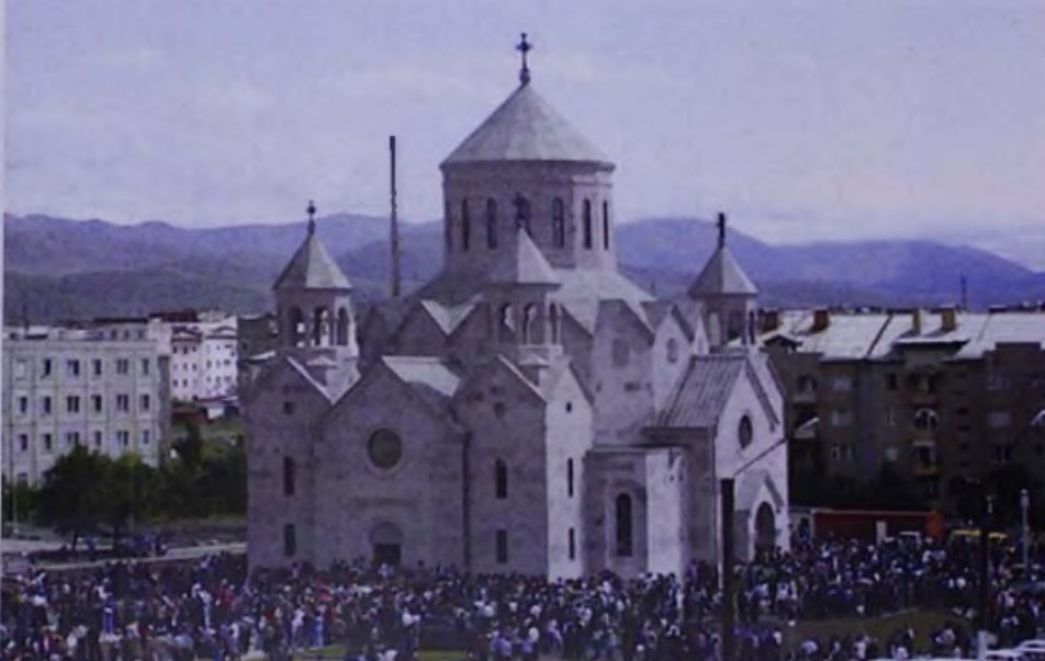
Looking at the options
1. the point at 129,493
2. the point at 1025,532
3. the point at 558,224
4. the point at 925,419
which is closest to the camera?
the point at 129,493

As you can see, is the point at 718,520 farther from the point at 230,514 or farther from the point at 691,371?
the point at 230,514

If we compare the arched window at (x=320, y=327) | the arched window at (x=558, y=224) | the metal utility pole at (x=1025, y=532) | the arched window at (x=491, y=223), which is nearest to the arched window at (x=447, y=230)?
the arched window at (x=491, y=223)

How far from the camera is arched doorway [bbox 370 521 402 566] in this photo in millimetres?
11445

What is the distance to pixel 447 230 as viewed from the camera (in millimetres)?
11875

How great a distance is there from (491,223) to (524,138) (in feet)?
1.73

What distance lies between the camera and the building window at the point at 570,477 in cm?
1162

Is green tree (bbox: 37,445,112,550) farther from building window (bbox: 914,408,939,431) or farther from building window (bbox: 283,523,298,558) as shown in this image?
building window (bbox: 914,408,939,431)

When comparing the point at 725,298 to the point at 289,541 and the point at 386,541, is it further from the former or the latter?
the point at 289,541

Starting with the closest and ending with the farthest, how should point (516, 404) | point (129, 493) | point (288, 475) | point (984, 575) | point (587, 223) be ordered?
point (984, 575)
point (129, 493)
point (288, 475)
point (516, 404)
point (587, 223)

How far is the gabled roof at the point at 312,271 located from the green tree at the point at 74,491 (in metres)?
1.34

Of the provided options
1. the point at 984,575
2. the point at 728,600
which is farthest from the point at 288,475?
the point at 984,575

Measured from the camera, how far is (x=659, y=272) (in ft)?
38.5

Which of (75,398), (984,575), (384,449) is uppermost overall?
(75,398)

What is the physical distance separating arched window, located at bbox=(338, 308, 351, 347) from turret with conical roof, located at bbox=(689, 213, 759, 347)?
57.0 inches
